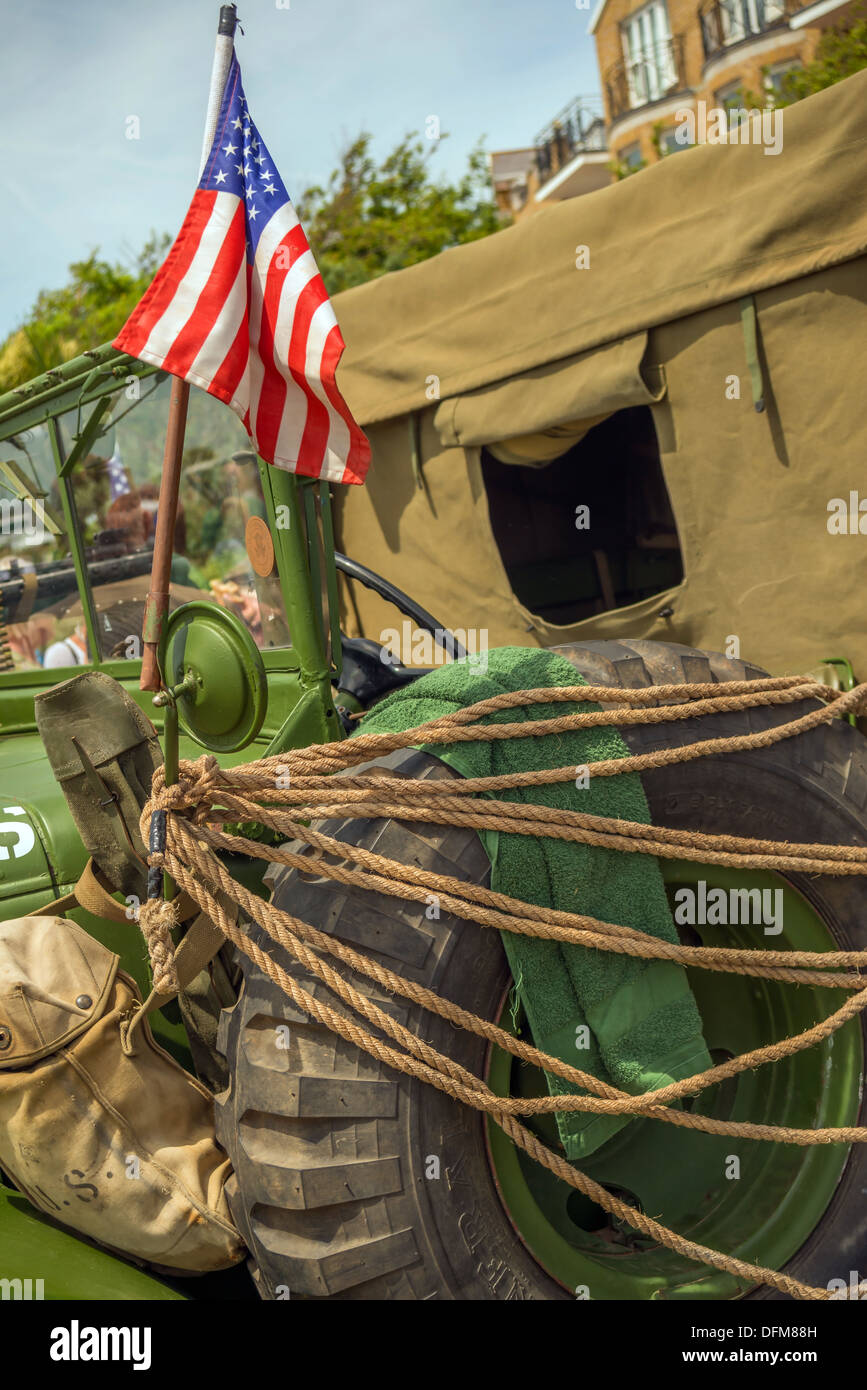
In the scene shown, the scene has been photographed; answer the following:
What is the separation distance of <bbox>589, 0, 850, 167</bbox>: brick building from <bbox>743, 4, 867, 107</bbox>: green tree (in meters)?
7.17

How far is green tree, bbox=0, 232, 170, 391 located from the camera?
14.1 meters

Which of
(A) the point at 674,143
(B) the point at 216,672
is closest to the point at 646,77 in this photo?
(A) the point at 674,143

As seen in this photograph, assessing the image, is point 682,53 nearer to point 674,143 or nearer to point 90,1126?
point 674,143

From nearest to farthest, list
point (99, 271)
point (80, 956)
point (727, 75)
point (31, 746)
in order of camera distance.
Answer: point (80, 956)
point (31, 746)
point (99, 271)
point (727, 75)

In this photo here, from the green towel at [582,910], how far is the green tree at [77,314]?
41.9 ft

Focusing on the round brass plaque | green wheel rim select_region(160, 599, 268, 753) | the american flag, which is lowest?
green wheel rim select_region(160, 599, 268, 753)

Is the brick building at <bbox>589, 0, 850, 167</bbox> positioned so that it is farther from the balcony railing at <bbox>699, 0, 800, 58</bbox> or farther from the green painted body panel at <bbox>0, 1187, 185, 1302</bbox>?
the green painted body panel at <bbox>0, 1187, 185, 1302</bbox>

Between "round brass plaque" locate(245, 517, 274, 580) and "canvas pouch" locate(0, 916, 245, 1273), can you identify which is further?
"round brass plaque" locate(245, 517, 274, 580)

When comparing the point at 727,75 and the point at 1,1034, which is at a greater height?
the point at 727,75

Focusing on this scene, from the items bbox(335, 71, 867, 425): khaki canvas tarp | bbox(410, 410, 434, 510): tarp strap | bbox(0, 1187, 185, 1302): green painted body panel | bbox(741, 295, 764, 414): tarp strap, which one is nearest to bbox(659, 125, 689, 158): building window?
bbox(335, 71, 867, 425): khaki canvas tarp

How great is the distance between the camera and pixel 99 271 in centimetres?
1524
